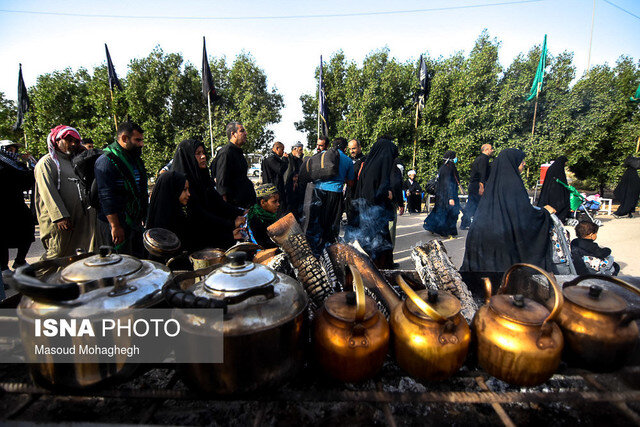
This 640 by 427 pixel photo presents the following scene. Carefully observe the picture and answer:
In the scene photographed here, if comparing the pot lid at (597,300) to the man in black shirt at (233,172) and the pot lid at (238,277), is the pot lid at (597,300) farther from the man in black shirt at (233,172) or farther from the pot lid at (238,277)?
the man in black shirt at (233,172)

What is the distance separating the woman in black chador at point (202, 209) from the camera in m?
3.04

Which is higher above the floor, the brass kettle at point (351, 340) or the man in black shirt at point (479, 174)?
the man in black shirt at point (479, 174)

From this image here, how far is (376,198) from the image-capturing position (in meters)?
4.78

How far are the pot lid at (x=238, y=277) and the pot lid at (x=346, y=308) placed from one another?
29 centimetres

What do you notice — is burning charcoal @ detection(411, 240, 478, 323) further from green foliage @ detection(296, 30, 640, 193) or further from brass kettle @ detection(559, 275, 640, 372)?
green foliage @ detection(296, 30, 640, 193)

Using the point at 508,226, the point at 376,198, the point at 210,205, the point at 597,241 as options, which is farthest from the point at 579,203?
the point at 210,205

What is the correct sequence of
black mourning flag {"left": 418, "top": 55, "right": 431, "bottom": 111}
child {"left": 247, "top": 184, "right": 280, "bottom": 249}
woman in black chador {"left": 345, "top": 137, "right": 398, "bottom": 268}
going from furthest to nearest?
black mourning flag {"left": 418, "top": 55, "right": 431, "bottom": 111}
woman in black chador {"left": 345, "top": 137, "right": 398, "bottom": 268}
child {"left": 247, "top": 184, "right": 280, "bottom": 249}

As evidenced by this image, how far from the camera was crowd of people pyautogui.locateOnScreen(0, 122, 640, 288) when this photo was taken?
9.44ft

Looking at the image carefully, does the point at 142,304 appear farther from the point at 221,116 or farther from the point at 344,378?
the point at 221,116

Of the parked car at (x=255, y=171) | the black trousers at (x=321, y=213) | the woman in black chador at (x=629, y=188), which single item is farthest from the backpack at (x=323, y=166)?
the parked car at (x=255, y=171)

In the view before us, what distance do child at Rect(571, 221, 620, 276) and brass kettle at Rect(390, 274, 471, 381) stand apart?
3.25 meters

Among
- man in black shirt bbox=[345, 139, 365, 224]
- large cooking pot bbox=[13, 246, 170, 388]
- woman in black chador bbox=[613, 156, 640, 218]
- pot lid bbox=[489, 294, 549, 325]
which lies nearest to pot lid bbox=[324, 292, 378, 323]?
pot lid bbox=[489, 294, 549, 325]

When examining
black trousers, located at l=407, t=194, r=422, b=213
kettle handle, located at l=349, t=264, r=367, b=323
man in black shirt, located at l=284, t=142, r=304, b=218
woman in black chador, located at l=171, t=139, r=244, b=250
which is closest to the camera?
kettle handle, located at l=349, t=264, r=367, b=323

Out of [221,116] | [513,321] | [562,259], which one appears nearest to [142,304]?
[513,321]
